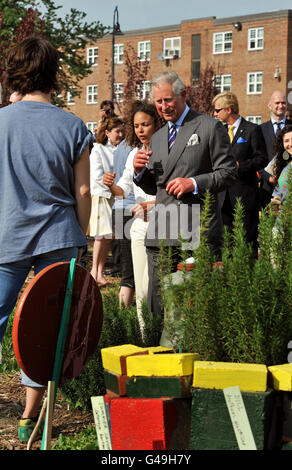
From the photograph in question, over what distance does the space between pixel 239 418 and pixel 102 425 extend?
23.4 inches

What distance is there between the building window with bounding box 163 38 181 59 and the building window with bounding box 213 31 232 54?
3.01 meters

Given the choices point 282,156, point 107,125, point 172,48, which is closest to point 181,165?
point 282,156

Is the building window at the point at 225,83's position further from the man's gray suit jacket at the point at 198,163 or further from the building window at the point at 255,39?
the man's gray suit jacket at the point at 198,163

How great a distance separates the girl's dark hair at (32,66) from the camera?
3703 millimetres

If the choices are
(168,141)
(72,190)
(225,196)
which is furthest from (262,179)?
(72,190)

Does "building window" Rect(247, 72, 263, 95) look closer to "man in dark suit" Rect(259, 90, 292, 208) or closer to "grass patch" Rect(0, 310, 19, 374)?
"man in dark suit" Rect(259, 90, 292, 208)

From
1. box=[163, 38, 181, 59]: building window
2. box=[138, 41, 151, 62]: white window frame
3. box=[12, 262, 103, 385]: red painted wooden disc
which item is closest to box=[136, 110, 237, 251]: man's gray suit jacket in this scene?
box=[12, 262, 103, 385]: red painted wooden disc

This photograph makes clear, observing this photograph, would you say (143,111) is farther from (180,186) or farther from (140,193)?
(180,186)

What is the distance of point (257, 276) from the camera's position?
3.10m

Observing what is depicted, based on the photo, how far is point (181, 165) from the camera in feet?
15.3

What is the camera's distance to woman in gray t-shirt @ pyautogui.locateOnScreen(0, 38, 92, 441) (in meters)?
3.61
